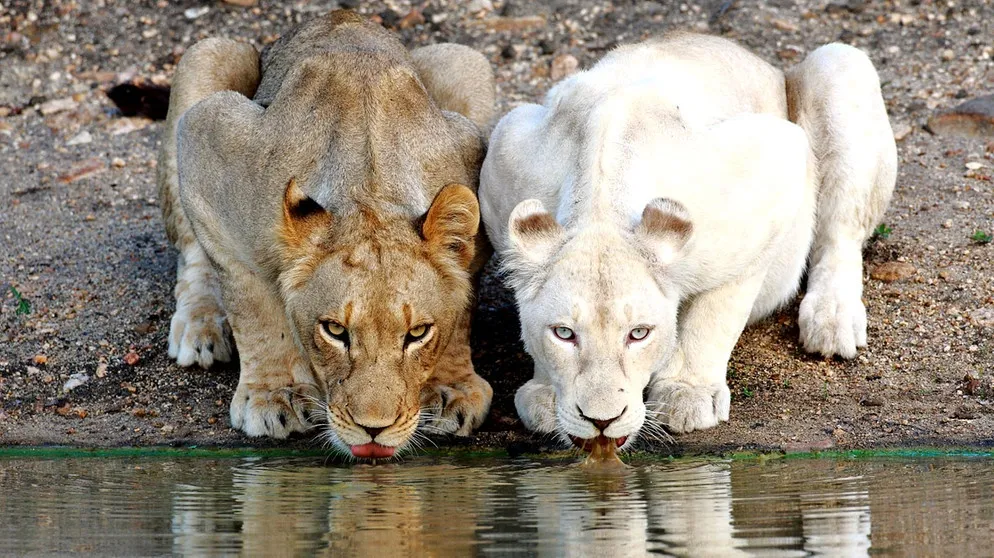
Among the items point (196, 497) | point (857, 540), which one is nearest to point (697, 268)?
point (857, 540)

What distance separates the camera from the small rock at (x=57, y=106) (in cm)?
1041

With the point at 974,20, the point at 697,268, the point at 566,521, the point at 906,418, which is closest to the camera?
the point at 566,521

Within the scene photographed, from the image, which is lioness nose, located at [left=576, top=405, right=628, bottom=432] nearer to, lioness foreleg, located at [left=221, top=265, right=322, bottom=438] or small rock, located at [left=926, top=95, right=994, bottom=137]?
lioness foreleg, located at [left=221, top=265, right=322, bottom=438]

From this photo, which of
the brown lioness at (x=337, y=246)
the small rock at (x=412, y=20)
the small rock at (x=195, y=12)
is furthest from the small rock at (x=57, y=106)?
the brown lioness at (x=337, y=246)

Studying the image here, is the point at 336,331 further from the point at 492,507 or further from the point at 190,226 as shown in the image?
the point at 190,226

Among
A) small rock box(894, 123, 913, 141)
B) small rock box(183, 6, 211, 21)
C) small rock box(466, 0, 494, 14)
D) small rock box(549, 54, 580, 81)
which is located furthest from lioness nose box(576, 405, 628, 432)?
small rock box(183, 6, 211, 21)

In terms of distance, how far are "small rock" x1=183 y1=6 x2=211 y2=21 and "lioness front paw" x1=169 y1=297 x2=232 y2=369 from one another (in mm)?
4351

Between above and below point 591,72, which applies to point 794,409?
below

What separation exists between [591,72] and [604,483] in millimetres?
2063

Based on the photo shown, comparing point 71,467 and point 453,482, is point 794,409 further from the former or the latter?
point 71,467

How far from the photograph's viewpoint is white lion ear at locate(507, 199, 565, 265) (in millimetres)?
5480

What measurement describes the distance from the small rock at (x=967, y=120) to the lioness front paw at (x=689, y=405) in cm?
352

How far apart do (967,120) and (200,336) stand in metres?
4.72

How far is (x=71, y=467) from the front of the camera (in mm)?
5996
